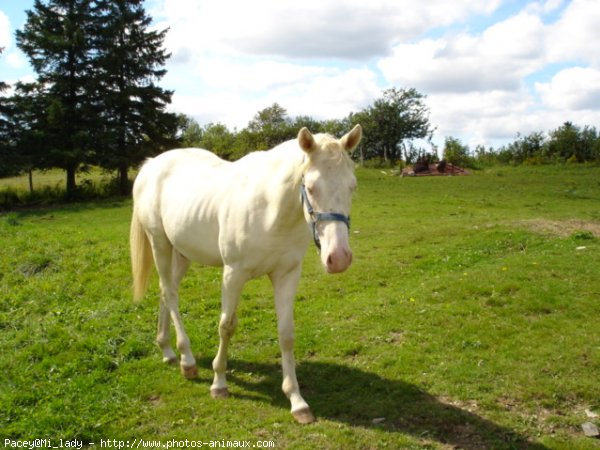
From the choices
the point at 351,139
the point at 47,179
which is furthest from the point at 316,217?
the point at 47,179

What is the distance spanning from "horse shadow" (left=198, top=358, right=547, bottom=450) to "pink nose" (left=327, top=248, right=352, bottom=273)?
149 centimetres

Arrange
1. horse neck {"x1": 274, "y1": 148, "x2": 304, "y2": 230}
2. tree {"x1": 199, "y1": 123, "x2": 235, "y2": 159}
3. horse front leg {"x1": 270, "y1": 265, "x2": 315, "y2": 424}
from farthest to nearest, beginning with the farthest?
tree {"x1": 199, "y1": 123, "x2": 235, "y2": 159}, horse front leg {"x1": 270, "y1": 265, "x2": 315, "y2": 424}, horse neck {"x1": 274, "y1": 148, "x2": 304, "y2": 230}

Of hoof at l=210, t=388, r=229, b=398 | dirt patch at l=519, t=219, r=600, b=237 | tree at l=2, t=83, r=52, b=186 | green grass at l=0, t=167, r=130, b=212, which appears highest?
tree at l=2, t=83, r=52, b=186

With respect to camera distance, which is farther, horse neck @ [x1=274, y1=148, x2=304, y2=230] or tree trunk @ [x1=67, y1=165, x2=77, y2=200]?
tree trunk @ [x1=67, y1=165, x2=77, y2=200]

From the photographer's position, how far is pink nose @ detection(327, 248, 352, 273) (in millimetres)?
3453

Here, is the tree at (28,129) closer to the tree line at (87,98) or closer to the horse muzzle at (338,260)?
the tree line at (87,98)

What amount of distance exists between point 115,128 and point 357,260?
20999 mm

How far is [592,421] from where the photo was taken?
4.08m

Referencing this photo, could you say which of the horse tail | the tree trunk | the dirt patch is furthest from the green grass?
the horse tail

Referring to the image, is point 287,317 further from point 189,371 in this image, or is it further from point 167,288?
point 167,288

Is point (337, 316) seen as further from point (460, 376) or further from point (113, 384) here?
point (113, 384)

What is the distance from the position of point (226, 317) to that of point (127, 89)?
25.5 metres

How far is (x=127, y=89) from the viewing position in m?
27.4

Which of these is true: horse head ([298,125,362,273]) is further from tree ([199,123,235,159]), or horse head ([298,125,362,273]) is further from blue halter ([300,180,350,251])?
tree ([199,123,235,159])
